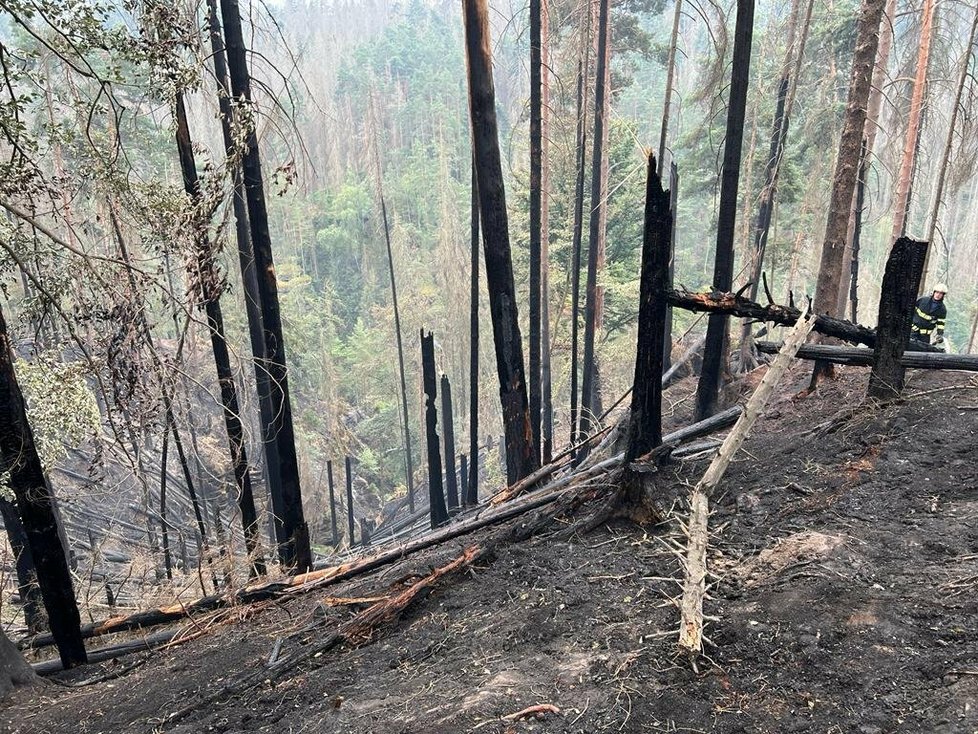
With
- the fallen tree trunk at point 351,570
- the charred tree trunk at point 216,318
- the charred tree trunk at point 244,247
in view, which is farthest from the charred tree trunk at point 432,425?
the fallen tree trunk at point 351,570

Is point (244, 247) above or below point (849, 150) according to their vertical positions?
below

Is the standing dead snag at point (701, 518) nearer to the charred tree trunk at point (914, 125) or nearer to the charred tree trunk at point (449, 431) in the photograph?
the charred tree trunk at point (449, 431)

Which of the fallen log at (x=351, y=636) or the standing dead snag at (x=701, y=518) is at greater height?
the standing dead snag at (x=701, y=518)

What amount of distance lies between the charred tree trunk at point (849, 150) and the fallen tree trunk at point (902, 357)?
2.75 metres

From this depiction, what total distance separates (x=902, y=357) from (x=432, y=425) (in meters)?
7.84

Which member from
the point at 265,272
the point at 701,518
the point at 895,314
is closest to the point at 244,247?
the point at 265,272

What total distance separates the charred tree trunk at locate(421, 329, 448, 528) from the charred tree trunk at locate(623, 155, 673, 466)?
630 cm

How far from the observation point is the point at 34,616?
8039 mm

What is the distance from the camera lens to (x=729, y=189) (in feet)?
23.6

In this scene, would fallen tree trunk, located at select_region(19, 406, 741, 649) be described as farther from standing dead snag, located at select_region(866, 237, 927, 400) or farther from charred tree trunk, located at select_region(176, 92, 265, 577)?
standing dead snag, located at select_region(866, 237, 927, 400)

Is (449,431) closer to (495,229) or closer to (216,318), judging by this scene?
(216,318)

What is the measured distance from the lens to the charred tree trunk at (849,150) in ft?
25.5

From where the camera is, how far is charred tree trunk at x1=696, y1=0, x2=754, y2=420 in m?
6.82

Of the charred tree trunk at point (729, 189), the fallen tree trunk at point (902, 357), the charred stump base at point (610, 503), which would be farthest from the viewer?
the charred tree trunk at point (729, 189)
